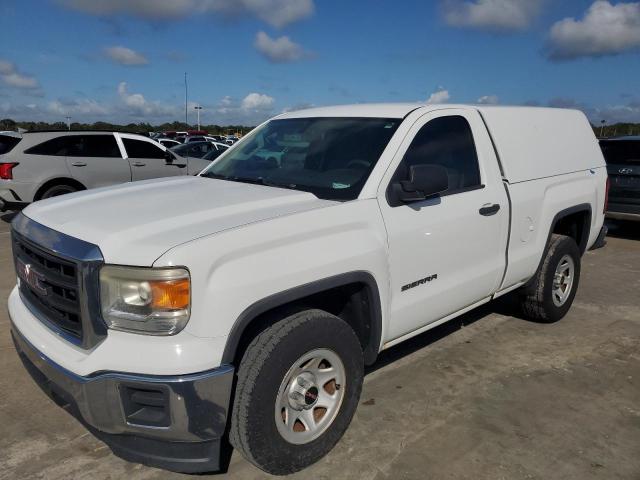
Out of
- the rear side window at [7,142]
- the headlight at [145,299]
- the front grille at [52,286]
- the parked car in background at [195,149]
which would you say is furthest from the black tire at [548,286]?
the parked car in background at [195,149]

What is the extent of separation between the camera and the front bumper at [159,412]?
223 cm

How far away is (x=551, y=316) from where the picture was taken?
194 inches

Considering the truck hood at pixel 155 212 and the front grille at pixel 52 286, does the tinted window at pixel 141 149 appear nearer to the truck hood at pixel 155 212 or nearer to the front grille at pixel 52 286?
the truck hood at pixel 155 212

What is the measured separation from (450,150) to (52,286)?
2593 millimetres

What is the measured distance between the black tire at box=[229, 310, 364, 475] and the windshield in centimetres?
77

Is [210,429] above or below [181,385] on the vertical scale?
below

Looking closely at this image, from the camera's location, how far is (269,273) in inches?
96.0

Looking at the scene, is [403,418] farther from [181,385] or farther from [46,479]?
[46,479]

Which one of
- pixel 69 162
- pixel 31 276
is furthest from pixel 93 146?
pixel 31 276

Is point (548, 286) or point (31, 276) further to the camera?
point (548, 286)

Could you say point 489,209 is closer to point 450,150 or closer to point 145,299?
point 450,150

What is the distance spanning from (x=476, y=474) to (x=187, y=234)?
6.24ft

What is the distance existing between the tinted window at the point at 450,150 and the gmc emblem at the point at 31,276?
208cm

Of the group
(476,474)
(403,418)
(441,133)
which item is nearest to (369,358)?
(403,418)
